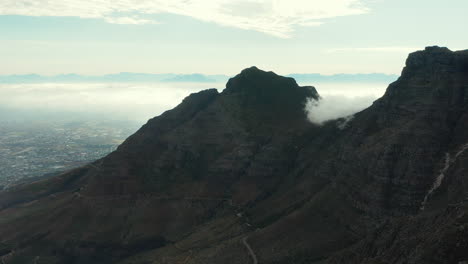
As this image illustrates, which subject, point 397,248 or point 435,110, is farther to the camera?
point 435,110

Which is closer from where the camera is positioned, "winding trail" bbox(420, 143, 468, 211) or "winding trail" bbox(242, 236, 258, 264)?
"winding trail" bbox(420, 143, 468, 211)

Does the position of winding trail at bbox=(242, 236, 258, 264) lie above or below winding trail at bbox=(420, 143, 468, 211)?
below

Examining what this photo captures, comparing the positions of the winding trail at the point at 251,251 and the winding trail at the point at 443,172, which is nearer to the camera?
the winding trail at the point at 443,172

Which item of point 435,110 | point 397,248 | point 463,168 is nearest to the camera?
point 397,248

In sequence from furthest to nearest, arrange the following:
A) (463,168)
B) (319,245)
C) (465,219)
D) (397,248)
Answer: (319,245)
(463,168)
(397,248)
(465,219)

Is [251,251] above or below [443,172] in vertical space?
below

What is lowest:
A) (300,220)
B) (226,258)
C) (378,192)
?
(226,258)

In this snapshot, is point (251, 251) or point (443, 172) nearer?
point (443, 172)

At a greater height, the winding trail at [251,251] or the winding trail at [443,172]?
the winding trail at [443,172]

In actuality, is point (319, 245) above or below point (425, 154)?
below

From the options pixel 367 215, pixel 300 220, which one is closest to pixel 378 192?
pixel 367 215

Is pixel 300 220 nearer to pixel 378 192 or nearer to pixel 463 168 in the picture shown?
pixel 378 192
